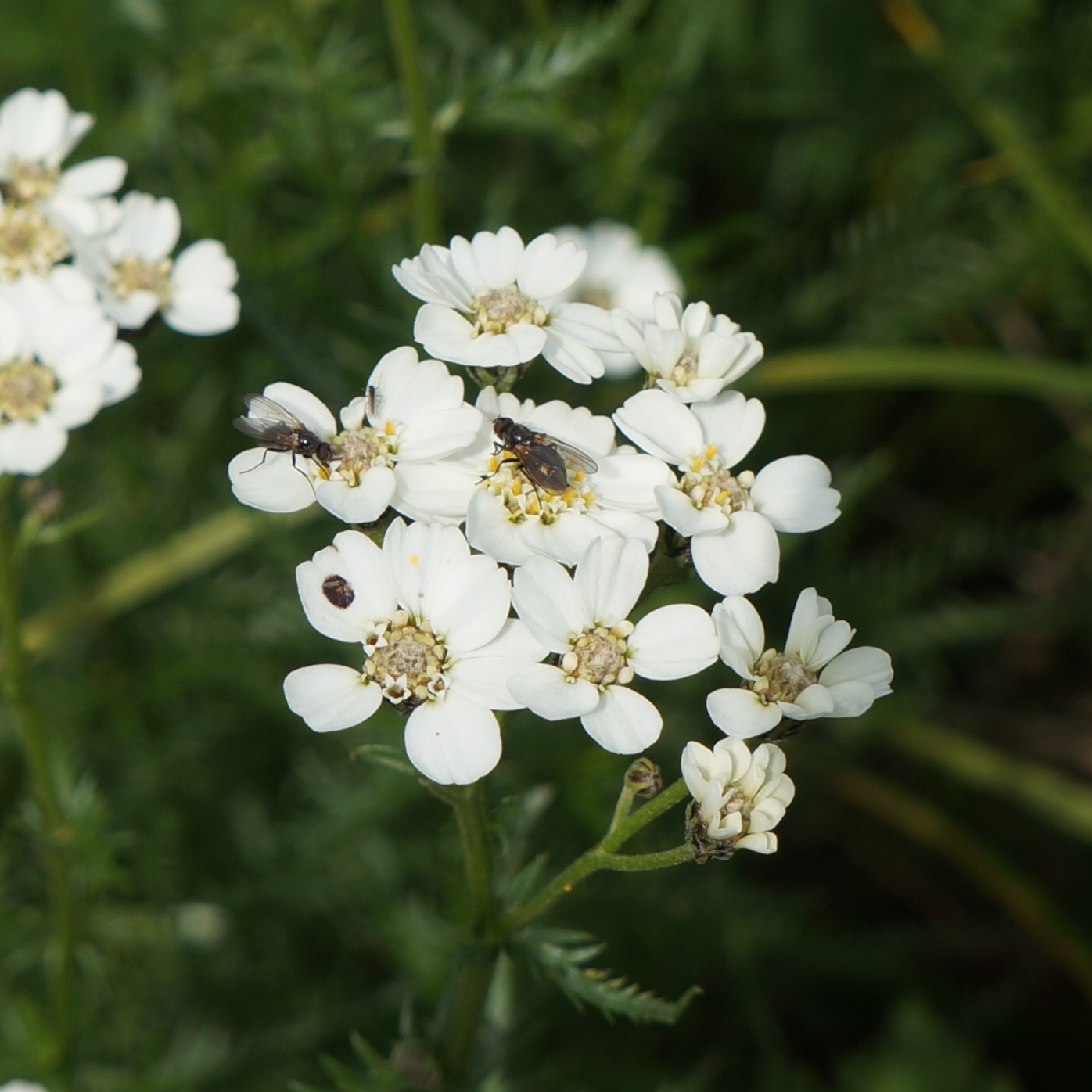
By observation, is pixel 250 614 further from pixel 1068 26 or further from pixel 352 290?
pixel 1068 26

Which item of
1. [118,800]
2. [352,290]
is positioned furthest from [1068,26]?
[118,800]

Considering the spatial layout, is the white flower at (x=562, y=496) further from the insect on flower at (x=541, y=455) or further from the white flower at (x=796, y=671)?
the white flower at (x=796, y=671)

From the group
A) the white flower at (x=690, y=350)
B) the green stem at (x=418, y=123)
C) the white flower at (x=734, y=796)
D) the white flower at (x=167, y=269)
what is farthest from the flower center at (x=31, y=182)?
the white flower at (x=734, y=796)

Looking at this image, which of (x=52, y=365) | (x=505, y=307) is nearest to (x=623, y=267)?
(x=505, y=307)

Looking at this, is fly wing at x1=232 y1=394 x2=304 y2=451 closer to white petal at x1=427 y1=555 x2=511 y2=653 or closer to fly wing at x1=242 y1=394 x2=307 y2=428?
fly wing at x1=242 y1=394 x2=307 y2=428

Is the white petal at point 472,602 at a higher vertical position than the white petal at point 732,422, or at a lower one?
lower

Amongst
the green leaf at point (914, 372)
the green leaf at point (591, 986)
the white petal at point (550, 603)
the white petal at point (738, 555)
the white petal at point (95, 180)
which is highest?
the green leaf at point (914, 372)

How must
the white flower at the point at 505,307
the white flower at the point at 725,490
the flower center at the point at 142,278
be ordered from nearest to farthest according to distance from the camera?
the white flower at the point at 725,490, the white flower at the point at 505,307, the flower center at the point at 142,278

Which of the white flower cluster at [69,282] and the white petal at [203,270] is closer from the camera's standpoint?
the white flower cluster at [69,282]
